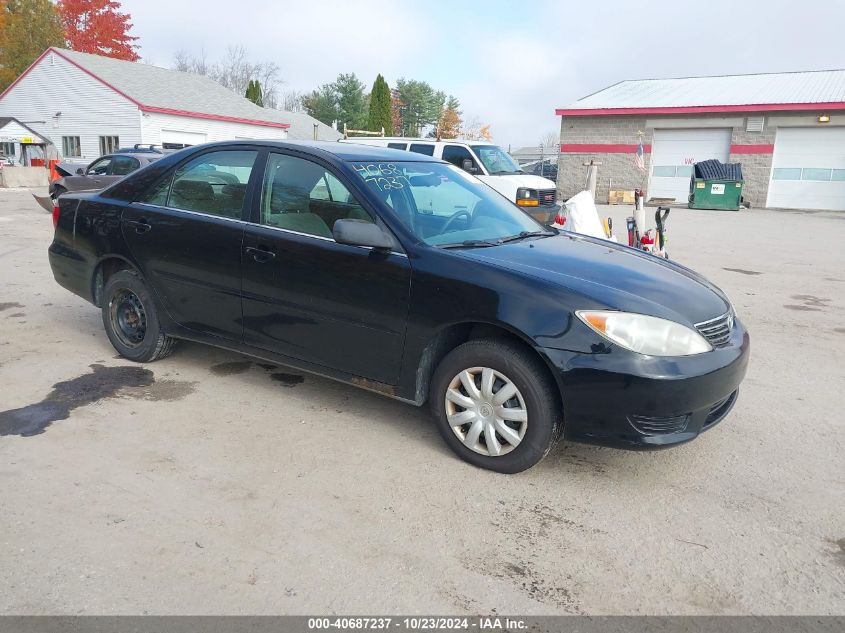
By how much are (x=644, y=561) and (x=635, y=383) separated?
0.78 metres

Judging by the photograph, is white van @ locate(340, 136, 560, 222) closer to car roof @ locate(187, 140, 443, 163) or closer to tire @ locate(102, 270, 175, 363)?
car roof @ locate(187, 140, 443, 163)

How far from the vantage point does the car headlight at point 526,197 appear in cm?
1287

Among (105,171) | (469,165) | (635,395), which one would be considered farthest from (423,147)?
(635,395)

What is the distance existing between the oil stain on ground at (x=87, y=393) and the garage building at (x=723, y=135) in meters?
26.2

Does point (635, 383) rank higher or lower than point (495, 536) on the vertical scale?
higher

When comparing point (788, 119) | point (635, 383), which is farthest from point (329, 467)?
point (788, 119)

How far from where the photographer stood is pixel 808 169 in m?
26.5

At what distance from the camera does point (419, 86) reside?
220 feet

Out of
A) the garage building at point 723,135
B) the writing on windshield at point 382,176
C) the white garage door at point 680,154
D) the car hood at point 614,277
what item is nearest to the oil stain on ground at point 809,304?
the car hood at point 614,277

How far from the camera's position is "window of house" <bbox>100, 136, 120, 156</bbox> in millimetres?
33219

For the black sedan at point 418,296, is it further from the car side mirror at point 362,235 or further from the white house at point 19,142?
the white house at point 19,142

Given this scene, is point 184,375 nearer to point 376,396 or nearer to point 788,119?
point 376,396

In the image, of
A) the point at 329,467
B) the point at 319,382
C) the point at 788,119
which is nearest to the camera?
the point at 329,467
